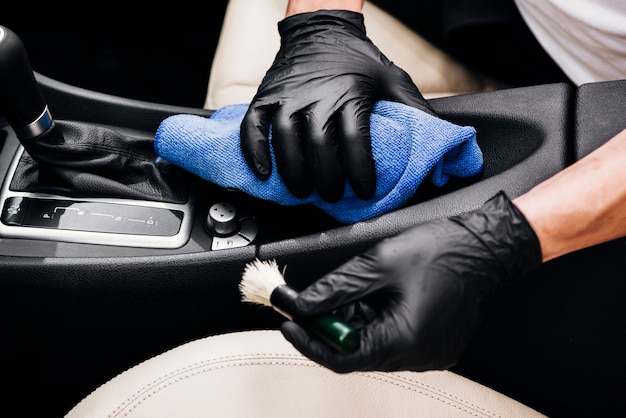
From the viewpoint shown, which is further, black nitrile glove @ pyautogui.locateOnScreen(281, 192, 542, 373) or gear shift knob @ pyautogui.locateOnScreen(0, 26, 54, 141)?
gear shift knob @ pyautogui.locateOnScreen(0, 26, 54, 141)

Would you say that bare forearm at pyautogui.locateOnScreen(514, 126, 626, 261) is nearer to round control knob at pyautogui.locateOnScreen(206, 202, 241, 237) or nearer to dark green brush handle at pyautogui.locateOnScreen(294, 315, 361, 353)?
dark green brush handle at pyautogui.locateOnScreen(294, 315, 361, 353)

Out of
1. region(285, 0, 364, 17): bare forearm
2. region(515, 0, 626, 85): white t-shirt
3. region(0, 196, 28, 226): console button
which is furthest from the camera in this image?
region(285, 0, 364, 17): bare forearm

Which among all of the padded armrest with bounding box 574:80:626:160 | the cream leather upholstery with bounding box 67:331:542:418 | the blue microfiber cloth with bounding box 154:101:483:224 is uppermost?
the padded armrest with bounding box 574:80:626:160

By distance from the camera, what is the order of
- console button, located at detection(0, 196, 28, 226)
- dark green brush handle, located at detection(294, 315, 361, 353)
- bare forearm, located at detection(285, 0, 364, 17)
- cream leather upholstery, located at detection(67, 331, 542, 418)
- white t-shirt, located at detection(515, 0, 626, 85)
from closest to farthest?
1. dark green brush handle, located at detection(294, 315, 361, 353)
2. cream leather upholstery, located at detection(67, 331, 542, 418)
3. console button, located at detection(0, 196, 28, 226)
4. white t-shirt, located at detection(515, 0, 626, 85)
5. bare forearm, located at detection(285, 0, 364, 17)

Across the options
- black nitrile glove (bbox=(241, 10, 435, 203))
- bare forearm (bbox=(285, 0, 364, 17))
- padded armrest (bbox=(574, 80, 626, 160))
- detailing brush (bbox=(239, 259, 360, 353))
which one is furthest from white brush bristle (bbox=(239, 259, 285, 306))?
bare forearm (bbox=(285, 0, 364, 17))

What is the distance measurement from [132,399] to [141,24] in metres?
1.26

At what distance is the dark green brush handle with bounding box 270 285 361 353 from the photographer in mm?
615

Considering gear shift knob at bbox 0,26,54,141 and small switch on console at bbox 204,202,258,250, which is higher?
gear shift knob at bbox 0,26,54,141

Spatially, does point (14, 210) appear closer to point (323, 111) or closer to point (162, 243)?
point (162, 243)

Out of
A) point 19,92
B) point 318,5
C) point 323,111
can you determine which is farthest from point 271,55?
point 19,92

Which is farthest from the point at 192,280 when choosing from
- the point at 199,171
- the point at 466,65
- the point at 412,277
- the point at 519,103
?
the point at 466,65

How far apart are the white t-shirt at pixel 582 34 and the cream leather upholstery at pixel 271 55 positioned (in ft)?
0.44

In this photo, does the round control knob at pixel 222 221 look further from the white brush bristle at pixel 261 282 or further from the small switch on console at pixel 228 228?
the white brush bristle at pixel 261 282

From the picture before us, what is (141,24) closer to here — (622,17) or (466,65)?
(466,65)
